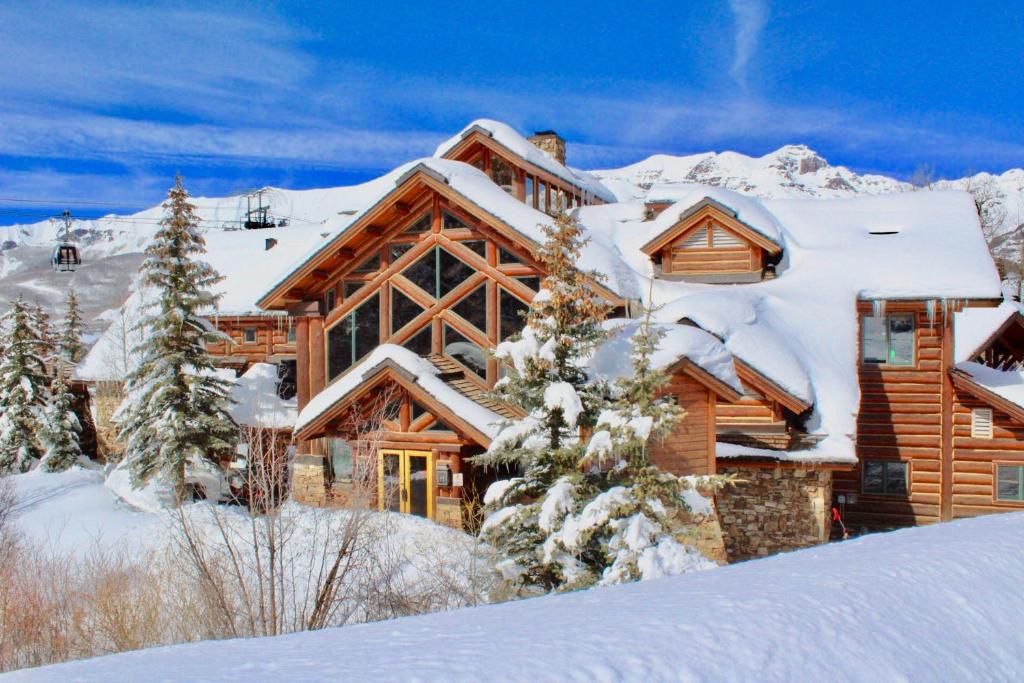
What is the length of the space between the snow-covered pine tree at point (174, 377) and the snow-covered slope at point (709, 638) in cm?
1676

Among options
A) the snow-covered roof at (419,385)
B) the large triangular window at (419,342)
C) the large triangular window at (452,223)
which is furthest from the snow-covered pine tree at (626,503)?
the large triangular window at (452,223)

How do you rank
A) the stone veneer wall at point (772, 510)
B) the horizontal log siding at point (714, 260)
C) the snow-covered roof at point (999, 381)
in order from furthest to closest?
the horizontal log siding at point (714, 260) < the snow-covered roof at point (999, 381) < the stone veneer wall at point (772, 510)

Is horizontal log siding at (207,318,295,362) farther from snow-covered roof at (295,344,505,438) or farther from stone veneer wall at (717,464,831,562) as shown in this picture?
stone veneer wall at (717,464,831,562)

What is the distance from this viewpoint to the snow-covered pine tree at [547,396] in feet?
39.2

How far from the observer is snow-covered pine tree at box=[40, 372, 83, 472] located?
33.2 metres

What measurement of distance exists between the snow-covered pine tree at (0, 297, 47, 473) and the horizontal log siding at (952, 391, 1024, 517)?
32762mm

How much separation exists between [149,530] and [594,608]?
49.8 feet

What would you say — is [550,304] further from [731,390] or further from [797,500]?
[797,500]

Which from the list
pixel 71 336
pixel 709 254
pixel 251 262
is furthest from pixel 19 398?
pixel 709 254

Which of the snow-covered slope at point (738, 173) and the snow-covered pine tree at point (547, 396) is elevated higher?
the snow-covered slope at point (738, 173)

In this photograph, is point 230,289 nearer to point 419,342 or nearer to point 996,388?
point 419,342

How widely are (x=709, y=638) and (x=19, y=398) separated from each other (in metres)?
37.3

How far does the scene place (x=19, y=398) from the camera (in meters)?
33.9

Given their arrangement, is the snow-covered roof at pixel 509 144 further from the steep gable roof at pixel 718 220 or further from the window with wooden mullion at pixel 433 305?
the window with wooden mullion at pixel 433 305
